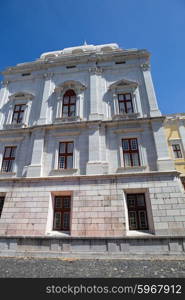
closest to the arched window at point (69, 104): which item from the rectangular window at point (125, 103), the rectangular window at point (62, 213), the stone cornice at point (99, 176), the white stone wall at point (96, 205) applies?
the rectangular window at point (125, 103)

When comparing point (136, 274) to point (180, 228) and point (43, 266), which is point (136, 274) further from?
point (180, 228)

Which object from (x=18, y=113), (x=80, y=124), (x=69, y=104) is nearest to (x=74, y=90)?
(x=69, y=104)

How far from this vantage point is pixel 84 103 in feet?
45.1

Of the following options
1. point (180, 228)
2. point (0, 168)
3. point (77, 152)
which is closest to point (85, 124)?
point (77, 152)

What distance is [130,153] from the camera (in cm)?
1141

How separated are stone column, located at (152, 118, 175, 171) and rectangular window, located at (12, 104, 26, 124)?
11429mm

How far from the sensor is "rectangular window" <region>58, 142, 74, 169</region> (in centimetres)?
1145

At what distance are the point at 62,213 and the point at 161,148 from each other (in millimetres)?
7964

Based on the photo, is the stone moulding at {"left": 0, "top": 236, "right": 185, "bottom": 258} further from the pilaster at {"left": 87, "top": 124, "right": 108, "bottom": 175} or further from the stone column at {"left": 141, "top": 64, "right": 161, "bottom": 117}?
the stone column at {"left": 141, "top": 64, "right": 161, "bottom": 117}

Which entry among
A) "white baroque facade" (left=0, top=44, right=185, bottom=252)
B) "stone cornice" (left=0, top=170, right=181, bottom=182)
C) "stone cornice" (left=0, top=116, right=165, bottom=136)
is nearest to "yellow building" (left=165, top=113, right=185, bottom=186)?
"white baroque facade" (left=0, top=44, right=185, bottom=252)

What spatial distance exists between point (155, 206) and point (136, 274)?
14.4 ft

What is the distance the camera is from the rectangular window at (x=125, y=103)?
13206 millimetres

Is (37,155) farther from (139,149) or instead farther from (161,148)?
(161,148)

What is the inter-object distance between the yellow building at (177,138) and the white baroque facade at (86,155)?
9.29 metres
